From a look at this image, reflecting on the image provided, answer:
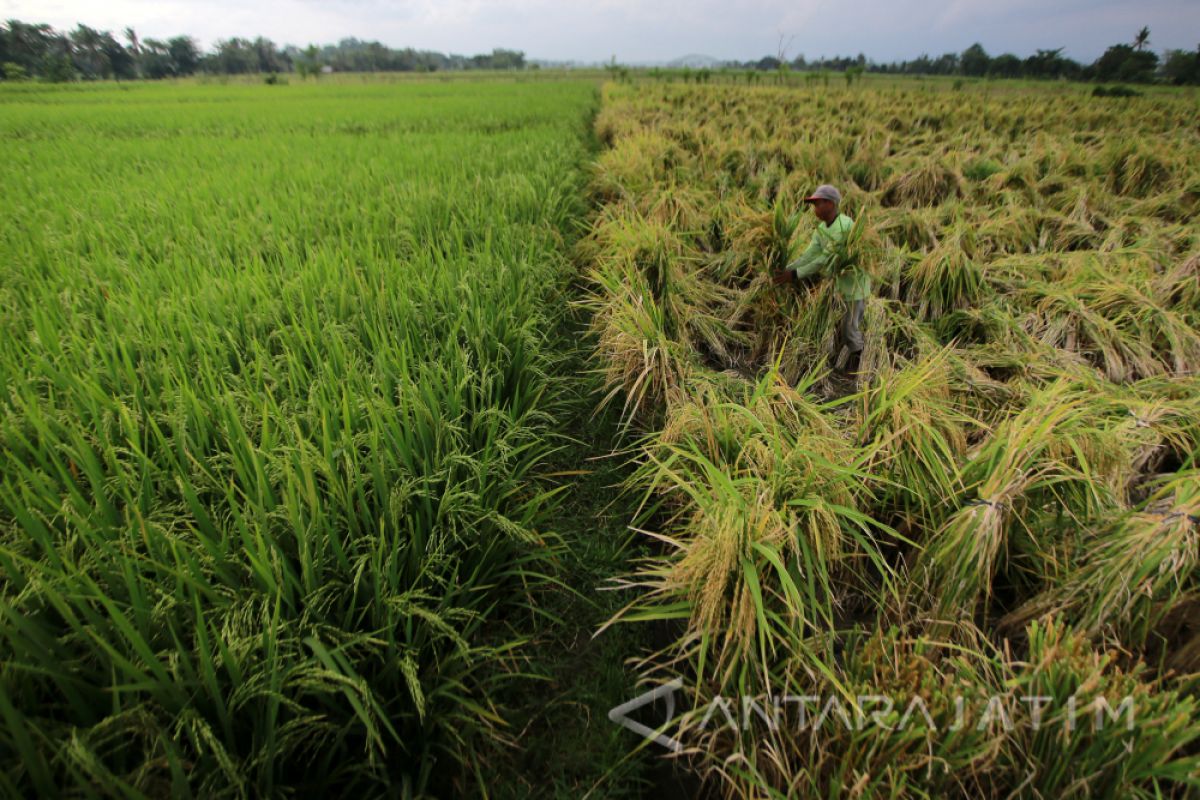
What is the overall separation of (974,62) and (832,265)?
55.2 metres

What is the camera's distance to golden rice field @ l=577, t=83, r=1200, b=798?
1.03 meters

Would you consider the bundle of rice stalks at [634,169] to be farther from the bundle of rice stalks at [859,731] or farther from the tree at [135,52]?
the tree at [135,52]

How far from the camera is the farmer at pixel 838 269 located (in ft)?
8.48

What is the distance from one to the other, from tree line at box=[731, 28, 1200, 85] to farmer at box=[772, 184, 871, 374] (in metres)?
20.2

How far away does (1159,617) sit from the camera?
1.21m

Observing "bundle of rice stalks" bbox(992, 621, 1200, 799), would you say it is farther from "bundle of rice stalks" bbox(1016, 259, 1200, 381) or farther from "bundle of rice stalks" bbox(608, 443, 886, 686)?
"bundle of rice stalks" bbox(1016, 259, 1200, 381)

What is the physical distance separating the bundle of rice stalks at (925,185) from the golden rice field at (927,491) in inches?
35.4

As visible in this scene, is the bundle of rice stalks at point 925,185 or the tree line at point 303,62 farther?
the tree line at point 303,62

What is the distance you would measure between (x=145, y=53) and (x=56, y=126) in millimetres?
78374

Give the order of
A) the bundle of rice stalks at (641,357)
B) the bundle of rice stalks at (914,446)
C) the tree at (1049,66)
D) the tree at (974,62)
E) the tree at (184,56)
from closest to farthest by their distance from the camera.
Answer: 1. the bundle of rice stalks at (914,446)
2. the bundle of rice stalks at (641,357)
3. the tree at (1049,66)
4. the tree at (974,62)
5. the tree at (184,56)

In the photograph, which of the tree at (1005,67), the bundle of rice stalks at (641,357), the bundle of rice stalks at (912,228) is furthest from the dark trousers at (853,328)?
the tree at (1005,67)

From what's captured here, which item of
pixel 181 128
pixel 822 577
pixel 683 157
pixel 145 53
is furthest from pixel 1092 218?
pixel 145 53

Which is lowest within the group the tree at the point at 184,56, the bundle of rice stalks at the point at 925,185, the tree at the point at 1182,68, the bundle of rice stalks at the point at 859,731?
the bundle of rice stalks at the point at 859,731

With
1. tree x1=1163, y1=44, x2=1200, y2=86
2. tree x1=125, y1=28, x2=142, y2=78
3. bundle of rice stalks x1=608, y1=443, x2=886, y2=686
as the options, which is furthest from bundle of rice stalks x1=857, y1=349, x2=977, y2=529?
tree x1=125, y1=28, x2=142, y2=78
